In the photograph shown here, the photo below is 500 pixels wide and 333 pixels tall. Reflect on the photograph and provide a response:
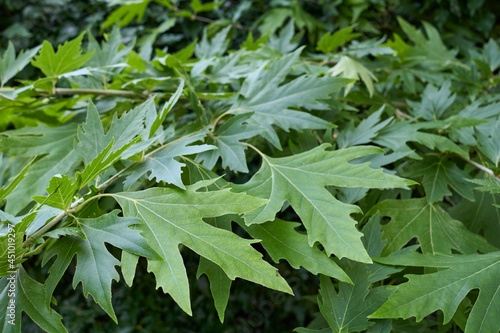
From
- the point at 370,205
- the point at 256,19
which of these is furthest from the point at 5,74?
the point at 256,19

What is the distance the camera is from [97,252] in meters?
0.51

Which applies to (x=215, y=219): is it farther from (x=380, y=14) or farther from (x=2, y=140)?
(x=380, y=14)

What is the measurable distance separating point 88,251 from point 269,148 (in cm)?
43

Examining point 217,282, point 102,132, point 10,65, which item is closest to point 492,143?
point 217,282

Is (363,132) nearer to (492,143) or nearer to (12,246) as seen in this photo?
(492,143)

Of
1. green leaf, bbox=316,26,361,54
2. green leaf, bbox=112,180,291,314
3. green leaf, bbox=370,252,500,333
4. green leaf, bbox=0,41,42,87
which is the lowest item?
green leaf, bbox=370,252,500,333

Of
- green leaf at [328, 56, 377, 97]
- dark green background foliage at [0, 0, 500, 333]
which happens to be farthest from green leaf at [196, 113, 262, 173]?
green leaf at [328, 56, 377, 97]

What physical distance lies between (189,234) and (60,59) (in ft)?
1.83

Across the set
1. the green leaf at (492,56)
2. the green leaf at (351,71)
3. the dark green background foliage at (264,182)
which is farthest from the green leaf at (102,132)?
the green leaf at (492,56)

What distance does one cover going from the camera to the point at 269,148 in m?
0.83

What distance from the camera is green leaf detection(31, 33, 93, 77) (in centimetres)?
82

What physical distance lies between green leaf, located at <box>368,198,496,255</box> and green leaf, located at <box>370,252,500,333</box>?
0.28ft

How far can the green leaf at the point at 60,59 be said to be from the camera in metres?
0.82

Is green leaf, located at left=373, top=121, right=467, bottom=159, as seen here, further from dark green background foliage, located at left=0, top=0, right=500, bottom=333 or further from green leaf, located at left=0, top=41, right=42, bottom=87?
green leaf, located at left=0, top=41, right=42, bottom=87
